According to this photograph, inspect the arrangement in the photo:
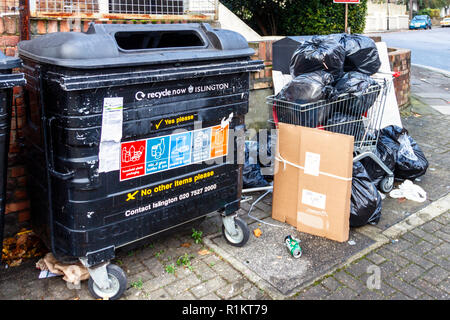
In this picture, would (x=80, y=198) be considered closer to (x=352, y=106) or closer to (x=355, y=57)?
(x=352, y=106)

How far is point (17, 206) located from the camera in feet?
11.7

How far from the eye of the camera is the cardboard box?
3.57 m

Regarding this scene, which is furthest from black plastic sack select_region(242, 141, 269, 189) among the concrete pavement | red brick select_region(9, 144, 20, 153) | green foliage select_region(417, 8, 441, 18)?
green foliage select_region(417, 8, 441, 18)

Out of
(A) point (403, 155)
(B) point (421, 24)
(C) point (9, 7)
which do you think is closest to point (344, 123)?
(A) point (403, 155)

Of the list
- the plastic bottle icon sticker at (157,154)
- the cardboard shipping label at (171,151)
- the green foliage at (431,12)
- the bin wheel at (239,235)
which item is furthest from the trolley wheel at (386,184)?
the green foliage at (431,12)

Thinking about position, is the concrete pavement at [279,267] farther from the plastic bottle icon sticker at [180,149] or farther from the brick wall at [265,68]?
the brick wall at [265,68]

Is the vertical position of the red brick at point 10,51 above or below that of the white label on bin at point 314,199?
above

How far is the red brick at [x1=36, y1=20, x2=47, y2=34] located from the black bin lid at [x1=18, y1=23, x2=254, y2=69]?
2.07 feet

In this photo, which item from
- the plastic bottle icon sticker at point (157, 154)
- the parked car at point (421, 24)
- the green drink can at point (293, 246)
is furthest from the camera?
the parked car at point (421, 24)

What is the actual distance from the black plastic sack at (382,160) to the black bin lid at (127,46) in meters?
2.03

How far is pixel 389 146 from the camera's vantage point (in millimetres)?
4848

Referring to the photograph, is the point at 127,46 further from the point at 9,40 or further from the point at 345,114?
the point at 345,114

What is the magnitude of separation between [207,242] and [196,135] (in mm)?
1037

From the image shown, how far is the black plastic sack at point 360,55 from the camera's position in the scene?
4.66 meters
